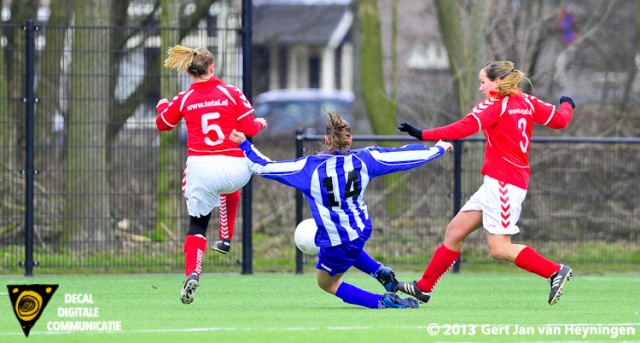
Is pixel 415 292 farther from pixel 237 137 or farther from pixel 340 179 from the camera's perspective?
pixel 237 137

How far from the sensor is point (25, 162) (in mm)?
14008

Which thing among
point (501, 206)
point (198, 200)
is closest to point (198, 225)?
point (198, 200)

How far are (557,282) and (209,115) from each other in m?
3.03

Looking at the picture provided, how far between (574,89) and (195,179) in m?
27.7

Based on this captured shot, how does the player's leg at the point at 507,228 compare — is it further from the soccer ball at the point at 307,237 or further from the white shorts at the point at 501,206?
the soccer ball at the point at 307,237

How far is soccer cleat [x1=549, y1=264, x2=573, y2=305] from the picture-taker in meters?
9.91

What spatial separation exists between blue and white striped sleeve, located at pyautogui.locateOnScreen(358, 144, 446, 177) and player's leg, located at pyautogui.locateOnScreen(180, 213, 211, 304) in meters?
1.63

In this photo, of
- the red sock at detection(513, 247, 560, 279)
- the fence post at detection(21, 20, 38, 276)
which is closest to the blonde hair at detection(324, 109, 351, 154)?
the red sock at detection(513, 247, 560, 279)

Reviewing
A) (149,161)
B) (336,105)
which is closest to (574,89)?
(336,105)

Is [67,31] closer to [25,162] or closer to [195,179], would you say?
[25,162]

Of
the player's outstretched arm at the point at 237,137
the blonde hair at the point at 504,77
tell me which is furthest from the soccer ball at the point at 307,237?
the blonde hair at the point at 504,77

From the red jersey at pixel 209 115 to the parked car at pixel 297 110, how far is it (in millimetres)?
14644

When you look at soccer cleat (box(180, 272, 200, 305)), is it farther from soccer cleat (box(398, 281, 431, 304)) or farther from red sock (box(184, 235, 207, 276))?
soccer cleat (box(398, 281, 431, 304))

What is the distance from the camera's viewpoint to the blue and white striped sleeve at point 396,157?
9727 millimetres
